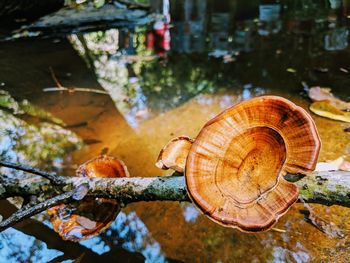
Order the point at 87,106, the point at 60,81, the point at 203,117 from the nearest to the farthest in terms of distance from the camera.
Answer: the point at 203,117 → the point at 87,106 → the point at 60,81

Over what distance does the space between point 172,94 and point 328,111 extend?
2.22m

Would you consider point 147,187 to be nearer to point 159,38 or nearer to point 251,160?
point 251,160

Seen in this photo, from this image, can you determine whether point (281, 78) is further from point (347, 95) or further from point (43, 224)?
point (43, 224)

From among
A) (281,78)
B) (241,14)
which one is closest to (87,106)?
(281,78)

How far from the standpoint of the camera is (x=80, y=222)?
2.89m

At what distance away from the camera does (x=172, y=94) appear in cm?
504

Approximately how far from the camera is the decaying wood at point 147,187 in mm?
2129

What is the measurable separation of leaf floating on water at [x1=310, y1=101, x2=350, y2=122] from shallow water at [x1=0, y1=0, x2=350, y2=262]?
0.09 meters

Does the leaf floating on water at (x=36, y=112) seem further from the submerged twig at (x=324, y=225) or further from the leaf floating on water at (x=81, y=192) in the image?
the submerged twig at (x=324, y=225)

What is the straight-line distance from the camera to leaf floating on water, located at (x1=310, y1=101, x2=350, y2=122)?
3.90 metres

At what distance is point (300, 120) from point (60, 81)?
186 inches

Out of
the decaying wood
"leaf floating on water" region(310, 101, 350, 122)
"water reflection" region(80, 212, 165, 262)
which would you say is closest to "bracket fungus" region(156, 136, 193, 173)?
the decaying wood

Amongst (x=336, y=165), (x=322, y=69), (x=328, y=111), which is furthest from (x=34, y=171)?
(x=322, y=69)

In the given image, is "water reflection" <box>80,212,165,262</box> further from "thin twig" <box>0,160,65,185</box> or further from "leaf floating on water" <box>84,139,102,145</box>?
"leaf floating on water" <box>84,139,102,145</box>
